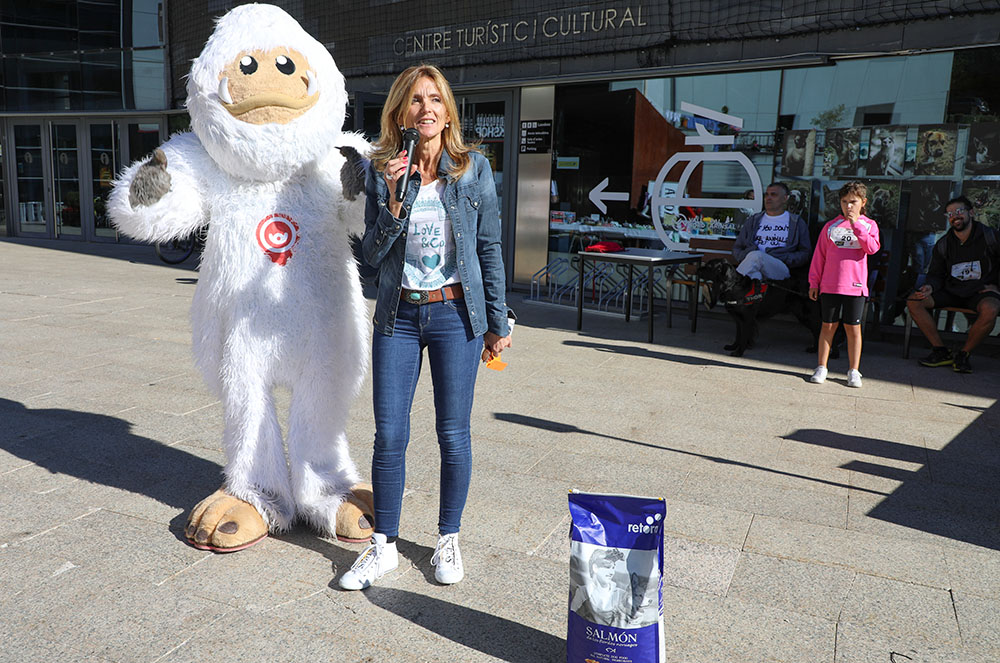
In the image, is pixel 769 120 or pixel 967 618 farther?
pixel 769 120

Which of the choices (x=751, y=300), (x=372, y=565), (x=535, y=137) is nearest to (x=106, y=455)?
(x=372, y=565)

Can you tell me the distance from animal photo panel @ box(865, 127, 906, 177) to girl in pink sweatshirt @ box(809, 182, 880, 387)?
2.25 m

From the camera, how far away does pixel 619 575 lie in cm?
227

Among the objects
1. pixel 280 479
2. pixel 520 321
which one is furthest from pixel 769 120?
pixel 280 479

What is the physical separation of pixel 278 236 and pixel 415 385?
2.86ft

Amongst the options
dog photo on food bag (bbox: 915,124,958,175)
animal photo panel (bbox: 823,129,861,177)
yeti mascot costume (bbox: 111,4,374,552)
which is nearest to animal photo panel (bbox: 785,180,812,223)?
animal photo panel (bbox: 823,129,861,177)

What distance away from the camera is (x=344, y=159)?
332cm

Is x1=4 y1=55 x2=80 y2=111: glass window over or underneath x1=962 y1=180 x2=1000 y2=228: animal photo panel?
over

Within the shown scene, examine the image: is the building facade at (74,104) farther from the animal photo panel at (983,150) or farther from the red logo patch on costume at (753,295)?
the animal photo panel at (983,150)

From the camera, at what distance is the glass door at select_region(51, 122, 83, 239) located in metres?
17.1

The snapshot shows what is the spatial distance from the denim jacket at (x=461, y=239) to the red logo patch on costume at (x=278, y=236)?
0.49 metres

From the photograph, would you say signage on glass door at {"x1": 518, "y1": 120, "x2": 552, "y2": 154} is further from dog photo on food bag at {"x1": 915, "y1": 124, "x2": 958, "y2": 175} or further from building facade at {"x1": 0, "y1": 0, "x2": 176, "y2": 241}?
building facade at {"x1": 0, "y1": 0, "x2": 176, "y2": 241}

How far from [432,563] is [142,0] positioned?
640 inches

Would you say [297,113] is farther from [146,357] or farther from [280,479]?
[146,357]
